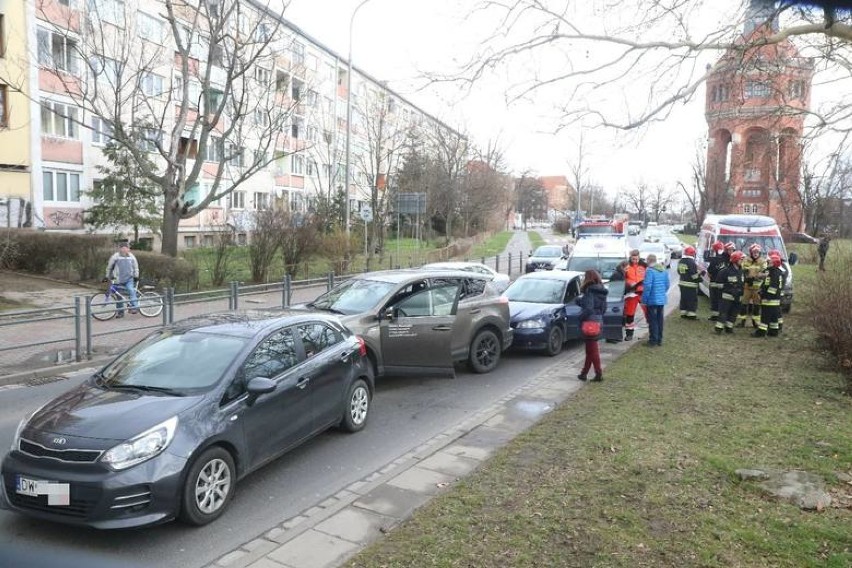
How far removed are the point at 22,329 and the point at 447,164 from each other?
103ft

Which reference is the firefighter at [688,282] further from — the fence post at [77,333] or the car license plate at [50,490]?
the car license plate at [50,490]

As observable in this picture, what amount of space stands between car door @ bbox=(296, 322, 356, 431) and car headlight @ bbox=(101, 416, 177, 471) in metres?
1.63

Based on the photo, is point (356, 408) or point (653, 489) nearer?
point (653, 489)

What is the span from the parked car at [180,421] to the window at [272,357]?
1cm

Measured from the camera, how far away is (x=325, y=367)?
21.0 ft

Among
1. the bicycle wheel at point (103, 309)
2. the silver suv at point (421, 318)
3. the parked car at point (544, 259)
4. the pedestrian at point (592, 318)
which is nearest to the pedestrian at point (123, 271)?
the bicycle wheel at point (103, 309)

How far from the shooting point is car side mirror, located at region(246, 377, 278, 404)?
5.22m

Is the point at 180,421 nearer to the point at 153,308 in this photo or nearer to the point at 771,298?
the point at 153,308

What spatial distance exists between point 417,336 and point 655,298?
5.43m

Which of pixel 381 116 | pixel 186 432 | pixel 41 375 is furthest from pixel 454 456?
pixel 381 116

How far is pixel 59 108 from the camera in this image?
93.9 feet

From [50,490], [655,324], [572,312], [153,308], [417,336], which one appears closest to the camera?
[50,490]

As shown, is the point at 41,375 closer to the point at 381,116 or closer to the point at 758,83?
the point at 758,83

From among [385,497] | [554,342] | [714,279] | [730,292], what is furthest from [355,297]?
[714,279]
